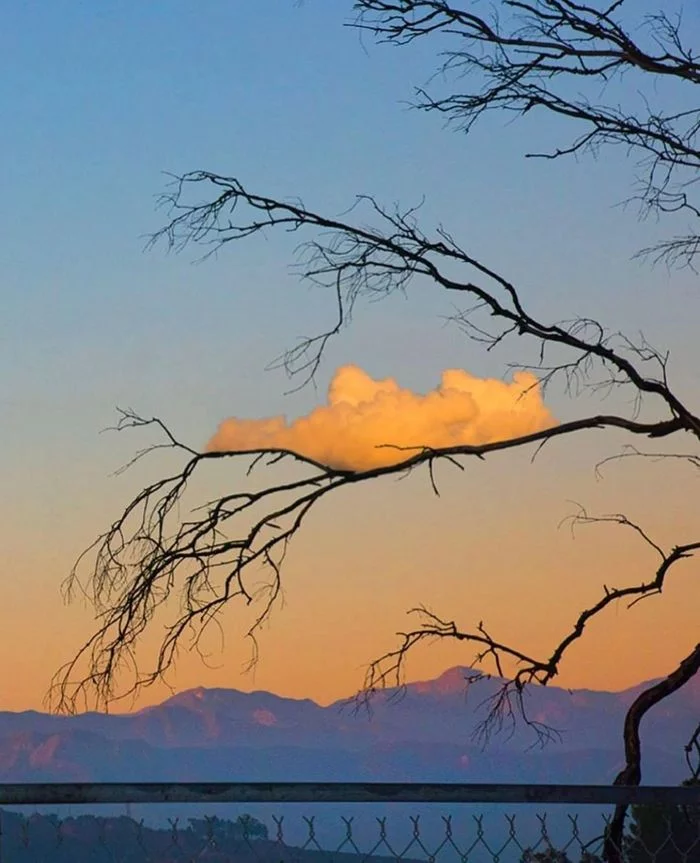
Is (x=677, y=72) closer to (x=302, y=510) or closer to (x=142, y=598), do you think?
(x=302, y=510)

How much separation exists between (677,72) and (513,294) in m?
1.58

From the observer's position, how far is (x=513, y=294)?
28.3 ft

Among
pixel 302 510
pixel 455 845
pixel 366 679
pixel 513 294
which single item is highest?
pixel 513 294

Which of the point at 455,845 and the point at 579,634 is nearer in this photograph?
the point at 455,845

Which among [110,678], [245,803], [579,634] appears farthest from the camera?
[579,634]

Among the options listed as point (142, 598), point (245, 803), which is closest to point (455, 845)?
point (245, 803)

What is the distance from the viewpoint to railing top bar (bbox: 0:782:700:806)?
16.6 feet

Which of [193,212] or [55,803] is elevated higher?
[193,212]

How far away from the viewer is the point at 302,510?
840 centimetres

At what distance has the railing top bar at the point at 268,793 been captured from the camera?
505 centimetres

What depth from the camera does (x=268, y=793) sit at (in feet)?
16.7

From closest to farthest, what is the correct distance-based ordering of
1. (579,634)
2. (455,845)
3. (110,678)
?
(455,845), (110,678), (579,634)

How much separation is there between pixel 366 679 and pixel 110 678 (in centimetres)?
145

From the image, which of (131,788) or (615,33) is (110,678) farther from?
(615,33)
